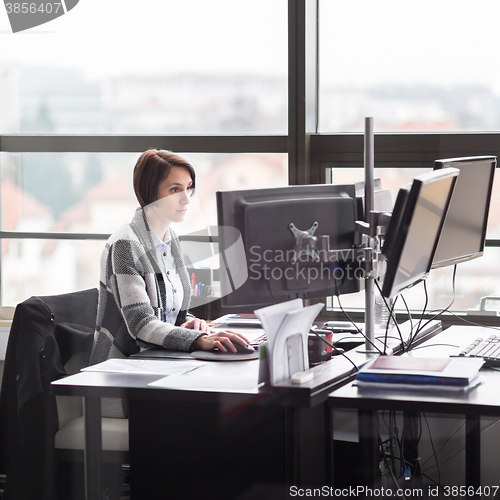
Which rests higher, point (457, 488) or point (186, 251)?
point (186, 251)

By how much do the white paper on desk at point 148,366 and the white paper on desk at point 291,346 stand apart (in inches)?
12.7

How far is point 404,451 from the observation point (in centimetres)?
271

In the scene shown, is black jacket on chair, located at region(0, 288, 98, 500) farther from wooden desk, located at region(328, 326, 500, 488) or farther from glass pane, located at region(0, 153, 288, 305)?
glass pane, located at region(0, 153, 288, 305)

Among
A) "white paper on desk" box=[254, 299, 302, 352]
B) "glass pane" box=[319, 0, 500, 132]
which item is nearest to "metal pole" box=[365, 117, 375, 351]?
"white paper on desk" box=[254, 299, 302, 352]

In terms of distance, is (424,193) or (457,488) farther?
(457,488)

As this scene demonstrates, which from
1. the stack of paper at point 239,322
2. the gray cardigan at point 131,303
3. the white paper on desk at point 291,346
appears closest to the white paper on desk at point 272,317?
the white paper on desk at point 291,346

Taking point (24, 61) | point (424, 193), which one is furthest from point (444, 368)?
point (24, 61)

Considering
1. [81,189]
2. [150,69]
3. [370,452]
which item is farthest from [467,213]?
[81,189]

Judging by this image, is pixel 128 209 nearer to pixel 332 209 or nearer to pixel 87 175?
→ pixel 87 175

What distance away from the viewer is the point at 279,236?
1818mm

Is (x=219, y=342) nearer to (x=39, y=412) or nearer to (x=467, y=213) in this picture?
(x=39, y=412)

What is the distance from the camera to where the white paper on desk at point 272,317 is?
1.51m

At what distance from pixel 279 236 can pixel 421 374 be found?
490 millimetres

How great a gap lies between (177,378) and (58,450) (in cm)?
61
